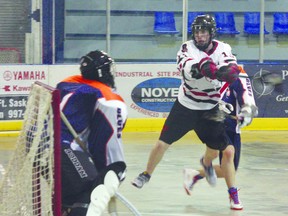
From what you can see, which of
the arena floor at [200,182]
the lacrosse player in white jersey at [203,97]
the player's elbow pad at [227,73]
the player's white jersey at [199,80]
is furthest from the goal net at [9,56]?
the player's elbow pad at [227,73]

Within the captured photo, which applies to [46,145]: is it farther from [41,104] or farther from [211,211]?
[211,211]

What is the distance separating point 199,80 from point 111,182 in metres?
3.23

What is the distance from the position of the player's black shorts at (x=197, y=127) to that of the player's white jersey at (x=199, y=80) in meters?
0.06

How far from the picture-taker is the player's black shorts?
8.00 meters

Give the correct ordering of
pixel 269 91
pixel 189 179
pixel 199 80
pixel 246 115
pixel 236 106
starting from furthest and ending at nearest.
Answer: pixel 269 91 < pixel 189 179 < pixel 236 106 < pixel 199 80 < pixel 246 115

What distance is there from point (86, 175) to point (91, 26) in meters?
10.4

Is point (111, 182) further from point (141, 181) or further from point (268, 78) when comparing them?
point (268, 78)

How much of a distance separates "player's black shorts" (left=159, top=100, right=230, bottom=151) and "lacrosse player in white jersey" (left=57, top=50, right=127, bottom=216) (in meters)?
2.80

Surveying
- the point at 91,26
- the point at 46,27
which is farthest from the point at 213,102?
the point at 91,26

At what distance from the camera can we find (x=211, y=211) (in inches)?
316

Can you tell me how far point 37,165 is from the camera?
16.5 ft

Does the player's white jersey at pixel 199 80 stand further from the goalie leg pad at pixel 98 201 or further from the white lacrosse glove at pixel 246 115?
the goalie leg pad at pixel 98 201

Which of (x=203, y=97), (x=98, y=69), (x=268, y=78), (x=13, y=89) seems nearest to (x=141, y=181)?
(x=203, y=97)

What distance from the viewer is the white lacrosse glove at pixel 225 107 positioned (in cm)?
806
